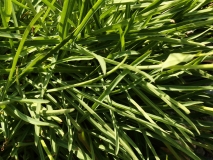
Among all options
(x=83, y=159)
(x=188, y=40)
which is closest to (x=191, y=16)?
(x=188, y=40)

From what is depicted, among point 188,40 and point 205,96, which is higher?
point 188,40

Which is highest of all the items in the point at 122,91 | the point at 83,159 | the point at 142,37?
the point at 142,37

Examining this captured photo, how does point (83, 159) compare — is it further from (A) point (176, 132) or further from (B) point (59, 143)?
(A) point (176, 132)

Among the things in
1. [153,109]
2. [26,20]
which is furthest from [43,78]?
[153,109]

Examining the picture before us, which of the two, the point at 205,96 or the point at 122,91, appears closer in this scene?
the point at 122,91

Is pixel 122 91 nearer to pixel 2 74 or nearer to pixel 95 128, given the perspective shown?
pixel 95 128

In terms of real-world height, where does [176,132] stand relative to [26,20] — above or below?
below
